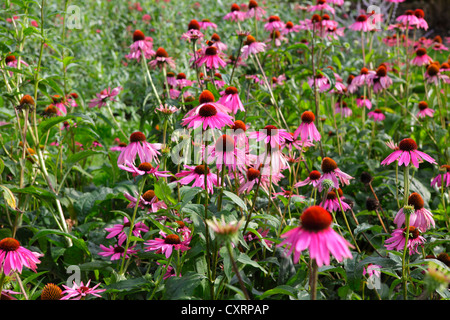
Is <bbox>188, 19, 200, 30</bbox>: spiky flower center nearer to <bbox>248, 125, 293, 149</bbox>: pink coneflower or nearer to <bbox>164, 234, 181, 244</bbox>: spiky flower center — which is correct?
<bbox>248, 125, 293, 149</bbox>: pink coneflower

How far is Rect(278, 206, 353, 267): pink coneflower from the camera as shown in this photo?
770 mm

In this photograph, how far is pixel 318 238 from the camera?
795mm

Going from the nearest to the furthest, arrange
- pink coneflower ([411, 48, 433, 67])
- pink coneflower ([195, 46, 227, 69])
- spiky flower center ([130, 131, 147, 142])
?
1. spiky flower center ([130, 131, 147, 142])
2. pink coneflower ([195, 46, 227, 69])
3. pink coneflower ([411, 48, 433, 67])

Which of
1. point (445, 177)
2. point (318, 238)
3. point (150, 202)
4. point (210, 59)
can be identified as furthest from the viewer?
point (210, 59)

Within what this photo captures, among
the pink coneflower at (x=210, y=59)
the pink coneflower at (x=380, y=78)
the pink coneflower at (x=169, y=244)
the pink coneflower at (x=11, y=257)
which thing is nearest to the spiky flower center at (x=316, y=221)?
the pink coneflower at (x=169, y=244)

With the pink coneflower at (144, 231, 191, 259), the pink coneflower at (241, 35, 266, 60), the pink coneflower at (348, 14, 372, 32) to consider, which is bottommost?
the pink coneflower at (144, 231, 191, 259)

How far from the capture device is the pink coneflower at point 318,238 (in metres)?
0.77

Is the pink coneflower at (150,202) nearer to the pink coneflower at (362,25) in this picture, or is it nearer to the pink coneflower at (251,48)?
the pink coneflower at (251,48)

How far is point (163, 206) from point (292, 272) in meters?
0.47

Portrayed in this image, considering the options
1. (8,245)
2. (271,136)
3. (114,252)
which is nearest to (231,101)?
(271,136)

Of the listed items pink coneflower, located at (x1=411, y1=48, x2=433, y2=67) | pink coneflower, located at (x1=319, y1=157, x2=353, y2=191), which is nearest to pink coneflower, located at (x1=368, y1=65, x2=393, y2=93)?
pink coneflower, located at (x1=411, y1=48, x2=433, y2=67)

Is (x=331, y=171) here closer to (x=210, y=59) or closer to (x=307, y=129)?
(x=307, y=129)
